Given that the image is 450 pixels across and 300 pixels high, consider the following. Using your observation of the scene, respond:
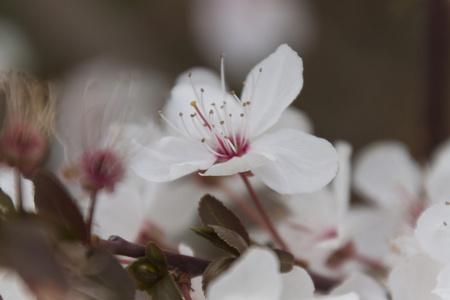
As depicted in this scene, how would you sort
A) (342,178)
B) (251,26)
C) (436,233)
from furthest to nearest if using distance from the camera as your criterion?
(251,26) < (342,178) < (436,233)

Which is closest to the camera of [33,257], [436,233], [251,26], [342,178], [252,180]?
[33,257]

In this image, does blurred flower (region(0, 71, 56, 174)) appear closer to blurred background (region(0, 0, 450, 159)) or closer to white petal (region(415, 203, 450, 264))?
white petal (region(415, 203, 450, 264))

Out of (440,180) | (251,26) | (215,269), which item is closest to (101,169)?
(215,269)

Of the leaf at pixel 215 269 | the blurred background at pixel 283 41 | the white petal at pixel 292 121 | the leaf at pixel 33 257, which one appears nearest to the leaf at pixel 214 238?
the leaf at pixel 215 269

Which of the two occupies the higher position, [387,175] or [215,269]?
[215,269]

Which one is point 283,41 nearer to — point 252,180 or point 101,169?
point 252,180

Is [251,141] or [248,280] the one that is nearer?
[248,280]

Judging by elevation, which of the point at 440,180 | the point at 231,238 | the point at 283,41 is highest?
the point at 231,238

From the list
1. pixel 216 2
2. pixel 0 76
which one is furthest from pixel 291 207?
pixel 216 2
